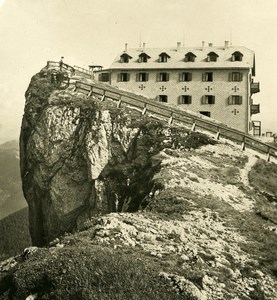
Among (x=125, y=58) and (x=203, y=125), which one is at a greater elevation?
(x=125, y=58)

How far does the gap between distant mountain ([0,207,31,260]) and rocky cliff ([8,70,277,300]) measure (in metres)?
91.5

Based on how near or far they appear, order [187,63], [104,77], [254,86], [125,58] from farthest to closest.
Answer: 1. [104,77]
2. [254,86]
3. [125,58]
4. [187,63]

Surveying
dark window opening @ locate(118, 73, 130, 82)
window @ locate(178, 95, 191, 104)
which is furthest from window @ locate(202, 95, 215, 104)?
dark window opening @ locate(118, 73, 130, 82)

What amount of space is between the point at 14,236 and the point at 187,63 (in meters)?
97.8

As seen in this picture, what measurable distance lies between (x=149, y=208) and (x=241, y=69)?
42.2m

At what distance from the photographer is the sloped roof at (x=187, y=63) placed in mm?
69000

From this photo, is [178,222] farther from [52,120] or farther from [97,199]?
[52,120]

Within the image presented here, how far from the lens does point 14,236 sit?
149m

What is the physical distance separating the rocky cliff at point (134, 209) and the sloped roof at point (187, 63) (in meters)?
15.0

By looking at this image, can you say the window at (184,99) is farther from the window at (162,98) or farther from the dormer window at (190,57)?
the dormer window at (190,57)

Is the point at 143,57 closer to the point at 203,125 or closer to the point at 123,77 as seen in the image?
the point at 123,77

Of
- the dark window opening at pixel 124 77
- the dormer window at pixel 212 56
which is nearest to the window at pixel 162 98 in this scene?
the dark window opening at pixel 124 77

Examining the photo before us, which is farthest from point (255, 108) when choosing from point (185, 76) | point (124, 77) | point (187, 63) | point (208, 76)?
point (124, 77)

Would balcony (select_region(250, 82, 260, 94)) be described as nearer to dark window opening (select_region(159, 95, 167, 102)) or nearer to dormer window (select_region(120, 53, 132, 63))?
dark window opening (select_region(159, 95, 167, 102))
